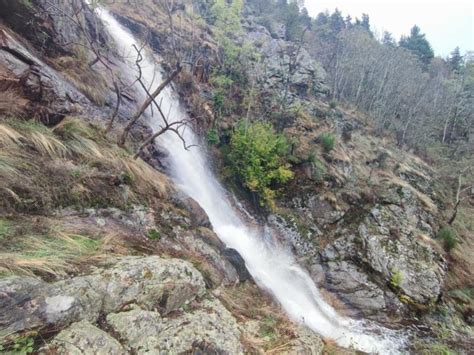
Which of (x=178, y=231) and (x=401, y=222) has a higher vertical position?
(x=401, y=222)

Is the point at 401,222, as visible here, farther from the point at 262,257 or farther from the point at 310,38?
the point at 310,38

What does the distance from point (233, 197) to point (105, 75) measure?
22.1 feet

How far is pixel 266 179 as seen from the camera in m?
12.2

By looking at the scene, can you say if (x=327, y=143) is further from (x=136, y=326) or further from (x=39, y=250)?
(x=39, y=250)

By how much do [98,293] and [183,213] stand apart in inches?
145

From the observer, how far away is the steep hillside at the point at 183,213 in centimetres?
300

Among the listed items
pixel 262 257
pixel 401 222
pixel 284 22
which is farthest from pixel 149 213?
pixel 284 22

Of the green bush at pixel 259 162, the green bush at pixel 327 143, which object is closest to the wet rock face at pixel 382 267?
the green bush at pixel 259 162

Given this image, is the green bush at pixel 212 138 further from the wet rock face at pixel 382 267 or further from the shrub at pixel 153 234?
the shrub at pixel 153 234

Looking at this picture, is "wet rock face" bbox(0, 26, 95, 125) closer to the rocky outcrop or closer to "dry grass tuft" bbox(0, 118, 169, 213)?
"dry grass tuft" bbox(0, 118, 169, 213)

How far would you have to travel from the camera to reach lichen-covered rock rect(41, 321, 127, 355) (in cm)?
230

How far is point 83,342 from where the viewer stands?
2428 mm

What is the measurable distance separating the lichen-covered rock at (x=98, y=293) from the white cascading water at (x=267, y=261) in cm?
411

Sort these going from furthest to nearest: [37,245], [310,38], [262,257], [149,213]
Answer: [310,38]
[262,257]
[149,213]
[37,245]
